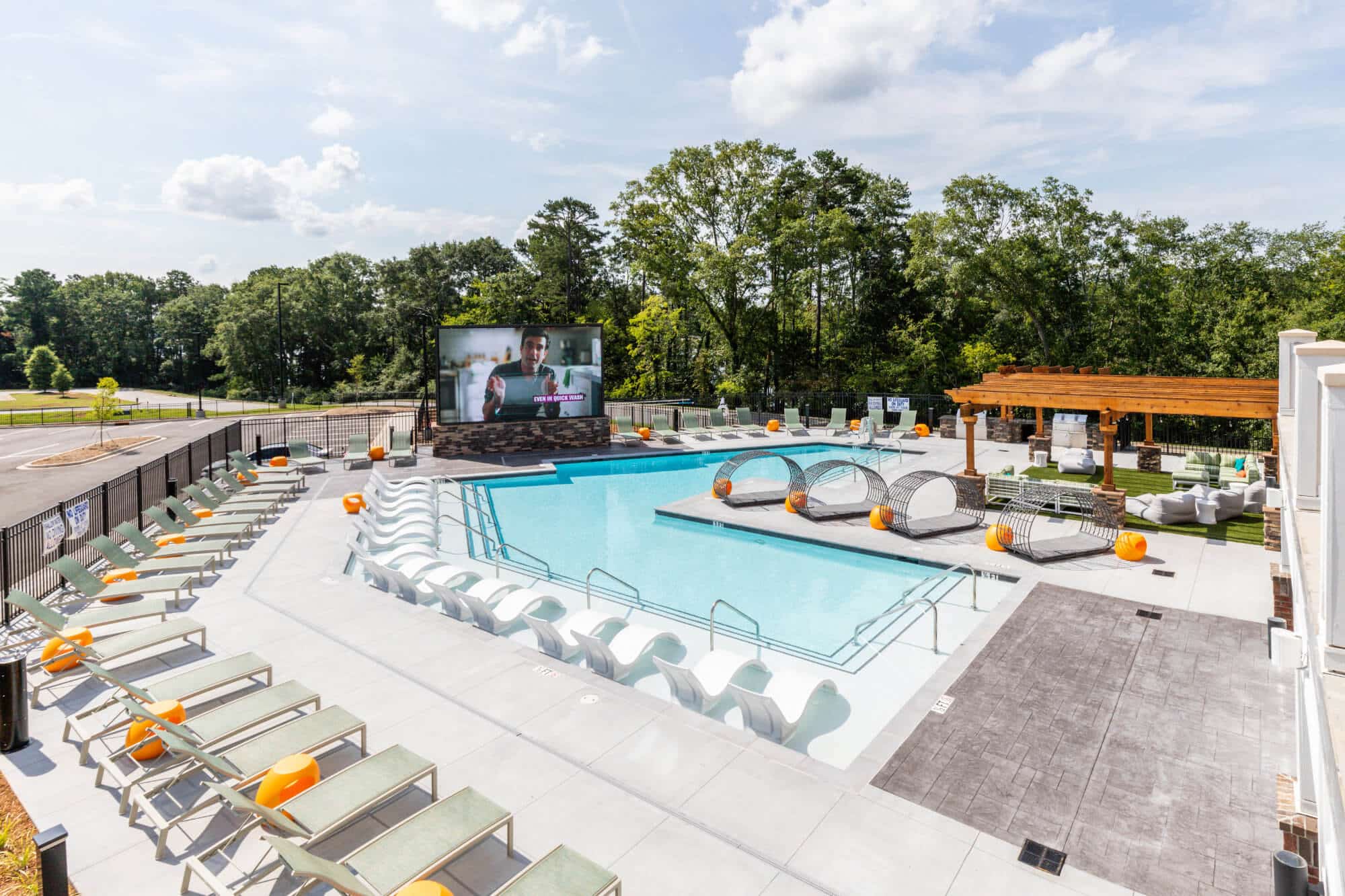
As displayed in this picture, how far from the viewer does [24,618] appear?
9156 millimetres

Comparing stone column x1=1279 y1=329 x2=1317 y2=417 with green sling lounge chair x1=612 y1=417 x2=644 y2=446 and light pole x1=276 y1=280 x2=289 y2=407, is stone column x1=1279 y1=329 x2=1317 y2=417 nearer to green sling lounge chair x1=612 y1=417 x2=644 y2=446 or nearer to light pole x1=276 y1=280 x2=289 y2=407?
green sling lounge chair x1=612 y1=417 x2=644 y2=446

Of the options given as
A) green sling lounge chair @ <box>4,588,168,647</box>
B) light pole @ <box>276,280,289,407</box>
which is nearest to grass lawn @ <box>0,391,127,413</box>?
light pole @ <box>276,280,289,407</box>

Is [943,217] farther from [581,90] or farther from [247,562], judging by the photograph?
[247,562]

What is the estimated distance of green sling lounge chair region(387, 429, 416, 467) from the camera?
21.4 m

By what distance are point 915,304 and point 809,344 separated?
18.9ft

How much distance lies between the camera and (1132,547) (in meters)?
11.4

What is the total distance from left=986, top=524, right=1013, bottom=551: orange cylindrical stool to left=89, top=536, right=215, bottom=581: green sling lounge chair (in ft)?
42.0

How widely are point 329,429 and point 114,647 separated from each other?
20996 millimetres

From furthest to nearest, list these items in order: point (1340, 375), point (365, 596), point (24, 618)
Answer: point (365, 596) < point (24, 618) < point (1340, 375)

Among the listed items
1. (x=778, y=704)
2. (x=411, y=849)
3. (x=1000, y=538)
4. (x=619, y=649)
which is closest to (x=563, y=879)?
(x=411, y=849)

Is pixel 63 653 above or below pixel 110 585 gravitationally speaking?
below

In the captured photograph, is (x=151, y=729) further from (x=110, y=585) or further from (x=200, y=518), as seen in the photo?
(x=200, y=518)

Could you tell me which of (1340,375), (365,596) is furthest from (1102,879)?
(365,596)

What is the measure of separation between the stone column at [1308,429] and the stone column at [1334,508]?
110 inches
